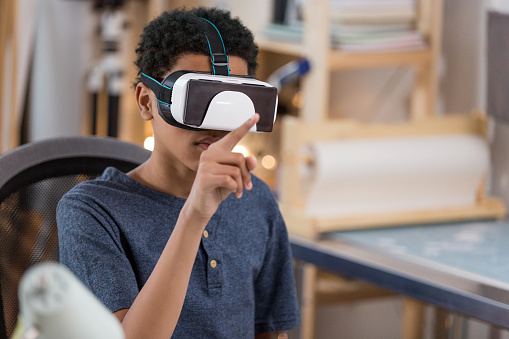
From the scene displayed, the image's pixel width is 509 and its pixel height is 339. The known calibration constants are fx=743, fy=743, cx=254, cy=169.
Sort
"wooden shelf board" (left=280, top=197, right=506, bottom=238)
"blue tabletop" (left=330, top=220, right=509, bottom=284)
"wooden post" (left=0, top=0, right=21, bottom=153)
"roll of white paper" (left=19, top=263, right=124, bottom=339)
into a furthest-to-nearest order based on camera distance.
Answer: "wooden post" (left=0, top=0, right=21, bottom=153), "wooden shelf board" (left=280, top=197, right=506, bottom=238), "blue tabletop" (left=330, top=220, right=509, bottom=284), "roll of white paper" (left=19, top=263, right=124, bottom=339)

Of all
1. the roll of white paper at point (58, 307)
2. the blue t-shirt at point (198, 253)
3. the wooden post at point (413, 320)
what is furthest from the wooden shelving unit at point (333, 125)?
the roll of white paper at point (58, 307)

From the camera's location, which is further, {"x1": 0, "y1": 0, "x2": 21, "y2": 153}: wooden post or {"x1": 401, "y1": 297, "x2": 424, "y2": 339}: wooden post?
{"x1": 0, "y1": 0, "x2": 21, "y2": 153}: wooden post

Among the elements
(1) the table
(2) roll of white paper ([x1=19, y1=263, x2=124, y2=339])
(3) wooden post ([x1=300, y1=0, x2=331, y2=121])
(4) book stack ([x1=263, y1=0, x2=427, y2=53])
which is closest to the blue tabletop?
(1) the table

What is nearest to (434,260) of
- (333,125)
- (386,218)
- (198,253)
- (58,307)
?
(386,218)

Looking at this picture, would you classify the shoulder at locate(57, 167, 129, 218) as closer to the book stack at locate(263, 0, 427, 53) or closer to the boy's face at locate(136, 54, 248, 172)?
the boy's face at locate(136, 54, 248, 172)

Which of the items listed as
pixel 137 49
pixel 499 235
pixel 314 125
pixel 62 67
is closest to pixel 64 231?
pixel 137 49

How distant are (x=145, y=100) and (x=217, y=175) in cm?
26

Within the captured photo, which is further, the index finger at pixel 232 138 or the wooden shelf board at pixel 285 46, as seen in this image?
the wooden shelf board at pixel 285 46

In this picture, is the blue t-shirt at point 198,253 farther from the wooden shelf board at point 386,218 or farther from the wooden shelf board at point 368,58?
the wooden shelf board at point 368,58

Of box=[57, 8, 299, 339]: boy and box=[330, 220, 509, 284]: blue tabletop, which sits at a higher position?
box=[57, 8, 299, 339]: boy

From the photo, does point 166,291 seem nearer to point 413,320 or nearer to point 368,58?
point 368,58

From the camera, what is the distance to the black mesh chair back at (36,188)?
97 cm

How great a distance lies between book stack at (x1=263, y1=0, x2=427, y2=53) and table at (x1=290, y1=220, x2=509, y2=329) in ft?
1.56

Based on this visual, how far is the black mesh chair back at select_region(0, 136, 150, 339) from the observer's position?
973 mm
